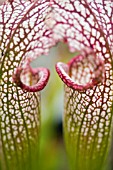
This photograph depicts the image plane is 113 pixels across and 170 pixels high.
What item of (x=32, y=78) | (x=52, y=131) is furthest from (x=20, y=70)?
(x=52, y=131)

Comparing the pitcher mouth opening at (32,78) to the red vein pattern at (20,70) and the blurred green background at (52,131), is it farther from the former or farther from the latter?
the blurred green background at (52,131)

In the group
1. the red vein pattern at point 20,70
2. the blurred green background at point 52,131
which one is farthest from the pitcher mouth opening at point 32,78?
the blurred green background at point 52,131

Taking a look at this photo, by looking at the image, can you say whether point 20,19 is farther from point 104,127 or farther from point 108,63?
point 104,127

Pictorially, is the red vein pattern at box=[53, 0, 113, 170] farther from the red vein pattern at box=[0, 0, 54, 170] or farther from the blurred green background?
the blurred green background

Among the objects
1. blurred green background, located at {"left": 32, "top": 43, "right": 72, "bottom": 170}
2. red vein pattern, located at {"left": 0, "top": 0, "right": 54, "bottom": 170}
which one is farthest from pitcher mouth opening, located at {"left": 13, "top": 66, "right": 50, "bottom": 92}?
blurred green background, located at {"left": 32, "top": 43, "right": 72, "bottom": 170}

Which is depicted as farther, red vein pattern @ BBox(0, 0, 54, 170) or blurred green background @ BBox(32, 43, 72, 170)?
blurred green background @ BBox(32, 43, 72, 170)

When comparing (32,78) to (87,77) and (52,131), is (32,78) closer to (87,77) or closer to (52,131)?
(87,77)
